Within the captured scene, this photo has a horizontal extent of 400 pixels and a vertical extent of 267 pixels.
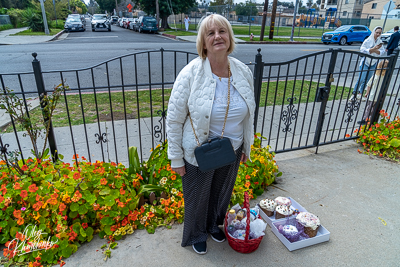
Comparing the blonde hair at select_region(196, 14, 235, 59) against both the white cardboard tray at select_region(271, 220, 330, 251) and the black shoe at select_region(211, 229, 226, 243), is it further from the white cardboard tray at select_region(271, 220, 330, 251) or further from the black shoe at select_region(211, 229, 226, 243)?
the white cardboard tray at select_region(271, 220, 330, 251)

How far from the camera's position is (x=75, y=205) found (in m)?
2.37

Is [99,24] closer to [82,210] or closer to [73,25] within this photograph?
[73,25]

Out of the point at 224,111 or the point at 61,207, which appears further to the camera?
the point at 61,207

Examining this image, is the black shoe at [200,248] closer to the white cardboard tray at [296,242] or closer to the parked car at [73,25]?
the white cardboard tray at [296,242]

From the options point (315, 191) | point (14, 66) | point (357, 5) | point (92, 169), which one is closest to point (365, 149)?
point (315, 191)

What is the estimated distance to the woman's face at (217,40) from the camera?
6.09ft

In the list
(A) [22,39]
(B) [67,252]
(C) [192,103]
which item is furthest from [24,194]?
(A) [22,39]

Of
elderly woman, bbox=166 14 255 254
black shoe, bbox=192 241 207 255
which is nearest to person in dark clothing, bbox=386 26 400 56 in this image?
elderly woman, bbox=166 14 255 254

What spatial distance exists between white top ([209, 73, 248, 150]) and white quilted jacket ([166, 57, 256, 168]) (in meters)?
0.04

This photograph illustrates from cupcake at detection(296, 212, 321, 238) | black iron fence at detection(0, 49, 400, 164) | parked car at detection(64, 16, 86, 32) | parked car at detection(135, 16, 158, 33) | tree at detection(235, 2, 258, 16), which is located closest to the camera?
cupcake at detection(296, 212, 321, 238)

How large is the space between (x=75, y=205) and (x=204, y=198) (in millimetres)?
1138

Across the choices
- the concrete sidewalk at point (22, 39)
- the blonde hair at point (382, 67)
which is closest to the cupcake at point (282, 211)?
the blonde hair at point (382, 67)

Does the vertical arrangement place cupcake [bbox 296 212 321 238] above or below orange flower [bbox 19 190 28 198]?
below

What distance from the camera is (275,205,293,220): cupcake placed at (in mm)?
2654
